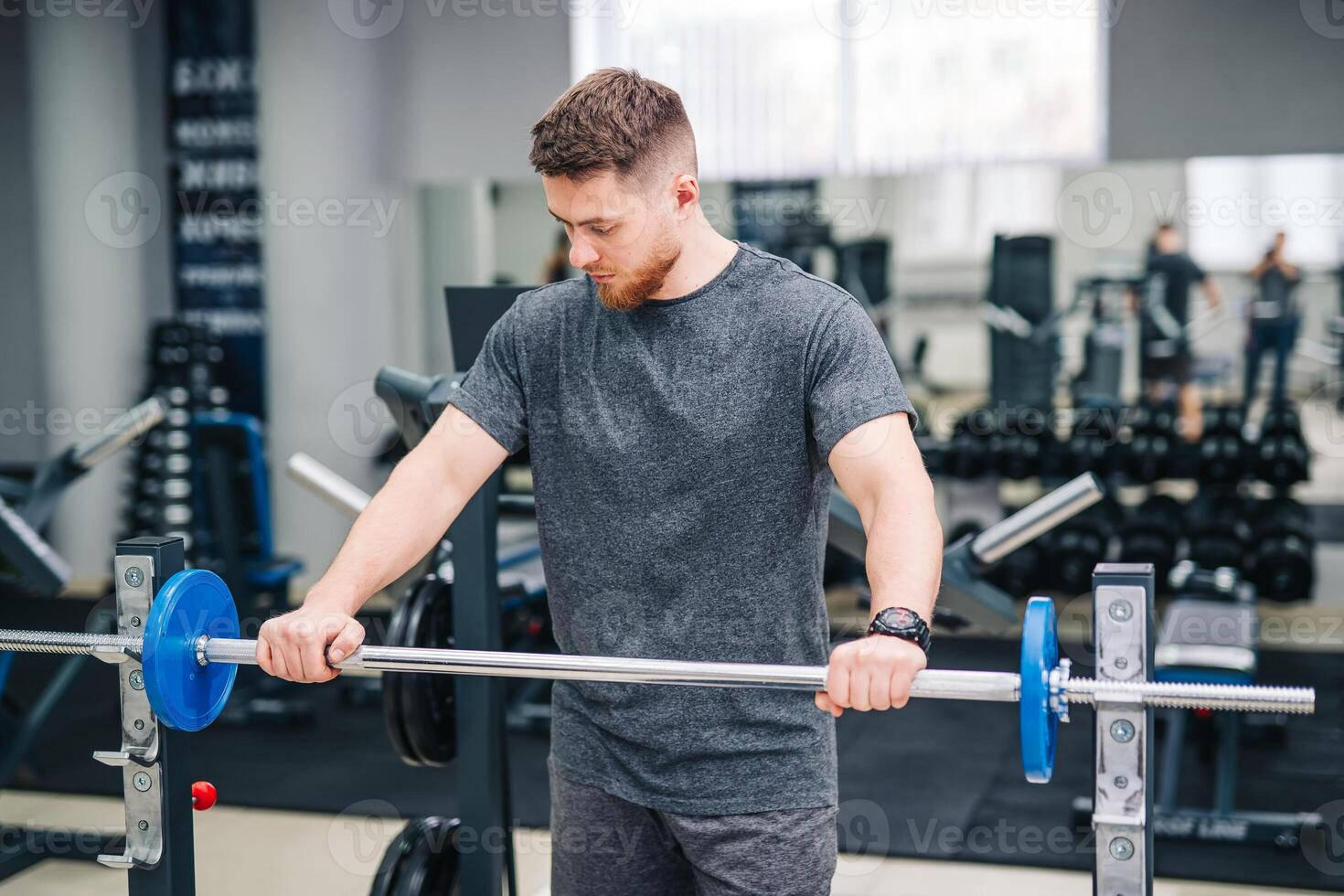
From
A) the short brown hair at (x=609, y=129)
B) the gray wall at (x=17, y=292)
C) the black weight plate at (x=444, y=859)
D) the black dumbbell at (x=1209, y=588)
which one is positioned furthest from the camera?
the gray wall at (x=17, y=292)

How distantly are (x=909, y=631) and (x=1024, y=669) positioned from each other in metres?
0.11

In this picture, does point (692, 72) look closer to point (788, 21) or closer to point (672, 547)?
point (788, 21)

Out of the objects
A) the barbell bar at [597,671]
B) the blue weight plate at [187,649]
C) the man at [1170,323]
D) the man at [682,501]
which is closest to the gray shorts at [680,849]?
the man at [682,501]

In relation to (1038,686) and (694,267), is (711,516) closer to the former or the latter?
(694,267)

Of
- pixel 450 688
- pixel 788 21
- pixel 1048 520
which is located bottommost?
pixel 450 688

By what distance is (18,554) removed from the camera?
3055 mm

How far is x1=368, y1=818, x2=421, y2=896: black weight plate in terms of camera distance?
209 cm

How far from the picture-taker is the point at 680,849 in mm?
1511

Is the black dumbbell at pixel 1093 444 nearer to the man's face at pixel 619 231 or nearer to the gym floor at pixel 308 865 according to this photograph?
the gym floor at pixel 308 865

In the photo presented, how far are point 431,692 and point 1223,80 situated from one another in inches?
182

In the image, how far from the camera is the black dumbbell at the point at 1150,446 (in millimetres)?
4973

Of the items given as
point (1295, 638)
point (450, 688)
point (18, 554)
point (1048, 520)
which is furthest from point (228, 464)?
point (1295, 638)

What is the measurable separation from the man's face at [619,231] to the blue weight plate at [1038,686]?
55 centimetres

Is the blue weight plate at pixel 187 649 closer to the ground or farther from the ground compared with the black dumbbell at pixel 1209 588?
farther from the ground
